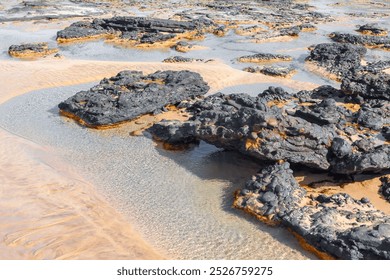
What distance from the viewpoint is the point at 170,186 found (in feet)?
34.7

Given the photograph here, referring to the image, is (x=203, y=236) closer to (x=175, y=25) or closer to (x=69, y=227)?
(x=69, y=227)

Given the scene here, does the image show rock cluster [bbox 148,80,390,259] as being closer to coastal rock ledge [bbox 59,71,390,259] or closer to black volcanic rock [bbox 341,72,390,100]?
coastal rock ledge [bbox 59,71,390,259]

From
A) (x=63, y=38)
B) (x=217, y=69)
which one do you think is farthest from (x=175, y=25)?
(x=217, y=69)

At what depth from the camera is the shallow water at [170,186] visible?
8312 mm

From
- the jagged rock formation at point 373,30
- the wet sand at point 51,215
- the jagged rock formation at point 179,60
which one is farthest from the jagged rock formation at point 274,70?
the jagged rock formation at point 373,30

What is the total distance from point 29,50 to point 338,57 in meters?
19.9

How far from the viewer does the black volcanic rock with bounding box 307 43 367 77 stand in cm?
2170

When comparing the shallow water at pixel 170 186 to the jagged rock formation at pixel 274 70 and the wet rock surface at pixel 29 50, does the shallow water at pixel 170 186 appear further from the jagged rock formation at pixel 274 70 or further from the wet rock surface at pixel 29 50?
the wet rock surface at pixel 29 50

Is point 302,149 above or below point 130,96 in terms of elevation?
above

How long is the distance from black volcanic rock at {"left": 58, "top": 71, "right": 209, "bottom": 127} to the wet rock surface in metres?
10.3

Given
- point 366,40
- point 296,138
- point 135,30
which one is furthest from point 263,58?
point 296,138

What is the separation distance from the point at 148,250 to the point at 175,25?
2665 centimetres

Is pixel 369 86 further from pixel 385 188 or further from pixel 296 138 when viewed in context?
pixel 296 138

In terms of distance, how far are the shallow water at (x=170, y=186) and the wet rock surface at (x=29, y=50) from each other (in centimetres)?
1064
